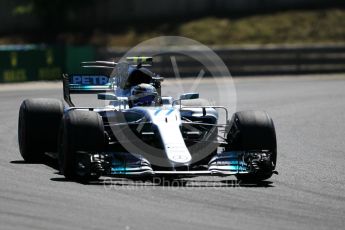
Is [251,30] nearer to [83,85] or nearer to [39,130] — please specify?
[83,85]

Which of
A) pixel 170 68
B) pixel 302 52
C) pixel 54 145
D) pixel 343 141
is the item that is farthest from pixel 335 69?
pixel 54 145

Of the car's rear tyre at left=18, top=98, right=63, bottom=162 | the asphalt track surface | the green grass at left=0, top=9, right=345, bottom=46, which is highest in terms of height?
the green grass at left=0, top=9, right=345, bottom=46

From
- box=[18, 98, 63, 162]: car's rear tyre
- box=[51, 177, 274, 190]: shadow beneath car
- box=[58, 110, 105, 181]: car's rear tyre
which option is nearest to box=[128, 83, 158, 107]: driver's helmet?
box=[18, 98, 63, 162]: car's rear tyre

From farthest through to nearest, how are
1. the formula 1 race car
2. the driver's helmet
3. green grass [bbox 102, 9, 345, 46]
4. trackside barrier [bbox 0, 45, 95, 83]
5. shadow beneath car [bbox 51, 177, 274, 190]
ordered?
green grass [bbox 102, 9, 345, 46], trackside barrier [bbox 0, 45, 95, 83], the driver's helmet, the formula 1 race car, shadow beneath car [bbox 51, 177, 274, 190]

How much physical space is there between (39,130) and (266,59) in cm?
1962

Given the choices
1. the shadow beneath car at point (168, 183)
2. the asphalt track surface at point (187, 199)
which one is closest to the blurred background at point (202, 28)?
the asphalt track surface at point (187, 199)

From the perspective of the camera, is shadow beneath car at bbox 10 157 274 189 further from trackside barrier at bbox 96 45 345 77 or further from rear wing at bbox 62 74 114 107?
trackside barrier at bbox 96 45 345 77

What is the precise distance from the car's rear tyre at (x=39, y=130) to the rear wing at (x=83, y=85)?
3.11ft

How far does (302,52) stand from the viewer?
31531 mm

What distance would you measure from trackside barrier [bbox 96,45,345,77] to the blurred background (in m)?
0.03

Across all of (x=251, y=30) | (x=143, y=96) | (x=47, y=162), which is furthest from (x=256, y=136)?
(x=251, y=30)

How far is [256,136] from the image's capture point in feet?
38.3

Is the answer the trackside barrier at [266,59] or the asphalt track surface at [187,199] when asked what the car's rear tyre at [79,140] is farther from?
the trackside barrier at [266,59]

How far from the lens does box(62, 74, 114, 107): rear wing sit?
46.0 ft
